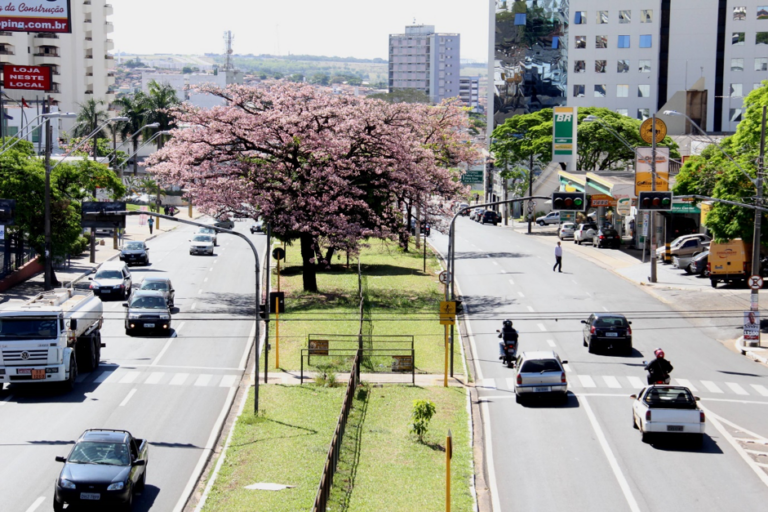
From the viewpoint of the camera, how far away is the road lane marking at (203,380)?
113ft

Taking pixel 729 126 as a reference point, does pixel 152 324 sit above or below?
below

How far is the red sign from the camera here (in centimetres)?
8450

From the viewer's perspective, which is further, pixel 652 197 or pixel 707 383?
pixel 652 197

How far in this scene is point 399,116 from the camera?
53.7 meters

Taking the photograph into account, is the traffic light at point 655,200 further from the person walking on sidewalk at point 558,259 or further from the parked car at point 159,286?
the parked car at point 159,286

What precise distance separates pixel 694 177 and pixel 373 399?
3382 cm

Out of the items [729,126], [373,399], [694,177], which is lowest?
[373,399]

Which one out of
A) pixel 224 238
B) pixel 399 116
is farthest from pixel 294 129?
pixel 224 238

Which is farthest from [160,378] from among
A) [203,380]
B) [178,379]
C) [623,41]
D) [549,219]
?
[623,41]

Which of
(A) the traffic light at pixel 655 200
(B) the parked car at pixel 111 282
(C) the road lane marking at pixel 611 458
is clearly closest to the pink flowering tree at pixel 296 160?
(B) the parked car at pixel 111 282

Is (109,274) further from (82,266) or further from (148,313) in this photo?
(82,266)

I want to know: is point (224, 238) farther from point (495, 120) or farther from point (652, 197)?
point (495, 120)

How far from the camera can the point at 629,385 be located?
3419 centimetres

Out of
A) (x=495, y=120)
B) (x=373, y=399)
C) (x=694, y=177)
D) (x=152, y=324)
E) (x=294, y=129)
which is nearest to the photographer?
(x=373, y=399)
